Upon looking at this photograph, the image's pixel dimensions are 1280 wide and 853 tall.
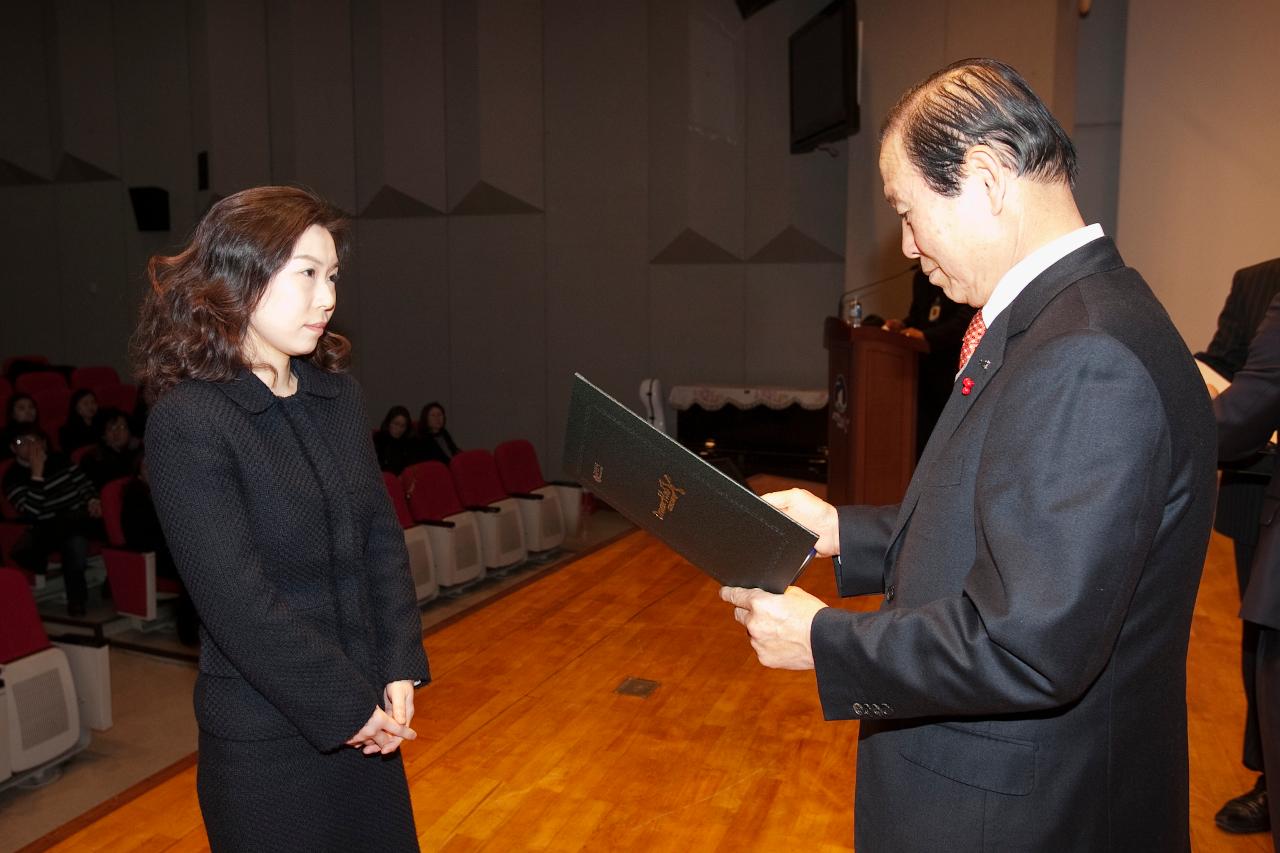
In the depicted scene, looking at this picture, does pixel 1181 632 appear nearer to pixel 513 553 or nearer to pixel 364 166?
pixel 513 553

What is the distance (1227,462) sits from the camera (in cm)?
231

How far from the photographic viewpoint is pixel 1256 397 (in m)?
2.09


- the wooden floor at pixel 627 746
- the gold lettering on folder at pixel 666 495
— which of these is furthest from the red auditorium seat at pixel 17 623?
the gold lettering on folder at pixel 666 495

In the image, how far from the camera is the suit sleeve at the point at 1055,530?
0.94 m

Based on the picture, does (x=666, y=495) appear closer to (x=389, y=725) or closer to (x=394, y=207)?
(x=389, y=725)

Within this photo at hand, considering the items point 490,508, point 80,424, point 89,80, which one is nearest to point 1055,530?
point 490,508

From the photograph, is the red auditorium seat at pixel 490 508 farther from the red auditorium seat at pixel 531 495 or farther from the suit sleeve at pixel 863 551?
the suit sleeve at pixel 863 551

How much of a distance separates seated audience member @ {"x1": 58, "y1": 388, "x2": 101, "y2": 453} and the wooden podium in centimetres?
505

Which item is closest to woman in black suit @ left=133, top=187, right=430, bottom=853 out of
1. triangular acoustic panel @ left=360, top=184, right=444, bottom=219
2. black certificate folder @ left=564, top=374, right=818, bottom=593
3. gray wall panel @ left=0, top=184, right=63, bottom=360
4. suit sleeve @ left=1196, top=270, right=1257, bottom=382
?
black certificate folder @ left=564, top=374, right=818, bottom=593

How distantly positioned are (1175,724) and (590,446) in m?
0.80

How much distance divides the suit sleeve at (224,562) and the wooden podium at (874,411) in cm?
327

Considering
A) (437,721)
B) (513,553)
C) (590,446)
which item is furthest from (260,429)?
(513,553)

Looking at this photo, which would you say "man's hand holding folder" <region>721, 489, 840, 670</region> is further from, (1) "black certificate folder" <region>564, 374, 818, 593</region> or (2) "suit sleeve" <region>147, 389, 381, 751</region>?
(2) "suit sleeve" <region>147, 389, 381, 751</region>

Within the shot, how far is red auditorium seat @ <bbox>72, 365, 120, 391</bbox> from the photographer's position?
9.37 m
